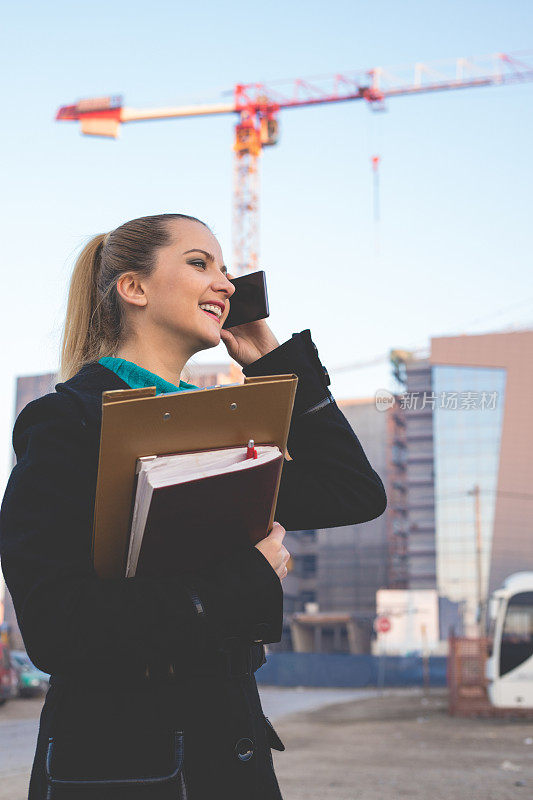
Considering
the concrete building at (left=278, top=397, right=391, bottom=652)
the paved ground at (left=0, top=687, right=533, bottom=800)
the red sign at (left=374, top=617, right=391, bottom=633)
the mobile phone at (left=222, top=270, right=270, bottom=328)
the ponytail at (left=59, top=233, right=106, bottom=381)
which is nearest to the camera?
the ponytail at (left=59, top=233, right=106, bottom=381)

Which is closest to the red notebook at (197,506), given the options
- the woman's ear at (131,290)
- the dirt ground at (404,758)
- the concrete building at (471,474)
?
the woman's ear at (131,290)

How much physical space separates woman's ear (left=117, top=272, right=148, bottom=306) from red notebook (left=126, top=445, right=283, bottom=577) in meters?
0.58

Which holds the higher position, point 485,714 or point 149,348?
point 149,348

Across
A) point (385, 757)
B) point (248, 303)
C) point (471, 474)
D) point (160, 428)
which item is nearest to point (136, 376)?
point (160, 428)

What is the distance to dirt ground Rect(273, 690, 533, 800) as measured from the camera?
8.75 metres

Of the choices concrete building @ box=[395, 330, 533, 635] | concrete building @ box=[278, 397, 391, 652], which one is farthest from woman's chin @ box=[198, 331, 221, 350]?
concrete building @ box=[278, 397, 391, 652]

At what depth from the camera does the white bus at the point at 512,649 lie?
71.3 ft

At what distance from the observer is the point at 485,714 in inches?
866

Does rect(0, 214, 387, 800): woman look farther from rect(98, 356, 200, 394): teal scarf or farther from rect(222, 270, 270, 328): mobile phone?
rect(222, 270, 270, 328): mobile phone

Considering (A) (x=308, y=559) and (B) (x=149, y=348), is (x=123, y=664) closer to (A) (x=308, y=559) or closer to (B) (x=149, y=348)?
(B) (x=149, y=348)

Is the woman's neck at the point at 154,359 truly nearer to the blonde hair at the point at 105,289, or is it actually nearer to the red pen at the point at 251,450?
the blonde hair at the point at 105,289

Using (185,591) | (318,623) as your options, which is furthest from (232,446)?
(318,623)

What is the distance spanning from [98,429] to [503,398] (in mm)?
75330

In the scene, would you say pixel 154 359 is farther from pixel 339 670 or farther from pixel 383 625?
pixel 383 625
